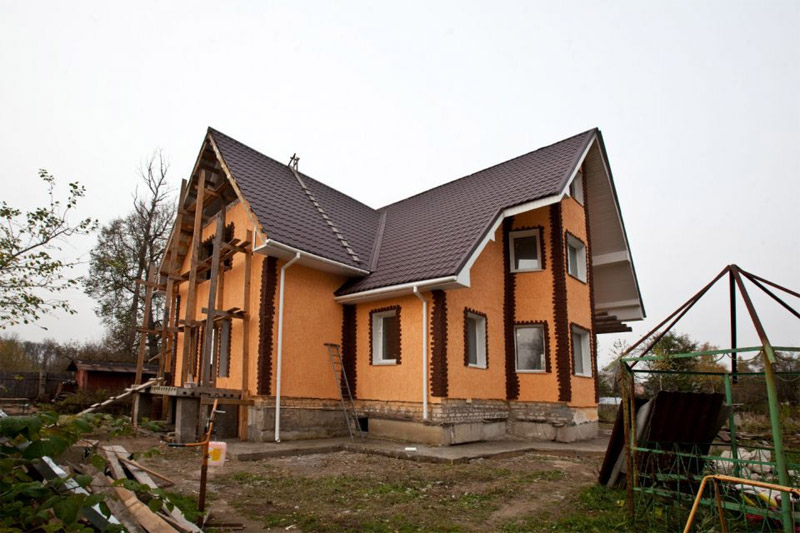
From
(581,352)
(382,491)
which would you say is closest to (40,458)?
(382,491)

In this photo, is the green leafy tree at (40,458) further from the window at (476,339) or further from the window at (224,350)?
the window at (476,339)

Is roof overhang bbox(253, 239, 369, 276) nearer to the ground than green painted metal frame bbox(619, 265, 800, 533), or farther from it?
farther from it

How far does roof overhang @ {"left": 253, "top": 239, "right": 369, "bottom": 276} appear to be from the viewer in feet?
35.9

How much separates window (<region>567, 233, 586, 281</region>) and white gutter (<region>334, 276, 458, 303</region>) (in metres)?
5.49

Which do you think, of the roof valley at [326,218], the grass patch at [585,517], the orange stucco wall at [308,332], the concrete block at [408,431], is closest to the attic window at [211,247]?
the orange stucco wall at [308,332]

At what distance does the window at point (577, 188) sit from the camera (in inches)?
590

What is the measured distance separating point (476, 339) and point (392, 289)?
8.87ft

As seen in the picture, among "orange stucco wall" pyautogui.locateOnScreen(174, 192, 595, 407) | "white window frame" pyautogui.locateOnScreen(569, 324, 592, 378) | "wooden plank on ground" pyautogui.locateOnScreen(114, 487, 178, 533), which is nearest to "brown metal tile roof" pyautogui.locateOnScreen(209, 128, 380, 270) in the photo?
"orange stucco wall" pyautogui.locateOnScreen(174, 192, 595, 407)

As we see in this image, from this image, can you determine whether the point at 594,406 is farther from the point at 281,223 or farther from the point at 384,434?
the point at 281,223

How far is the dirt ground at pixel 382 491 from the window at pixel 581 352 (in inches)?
179

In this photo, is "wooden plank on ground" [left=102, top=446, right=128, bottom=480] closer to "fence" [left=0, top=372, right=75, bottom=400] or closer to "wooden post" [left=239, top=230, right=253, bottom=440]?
"wooden post" [left=239, top=230, right=253, bottom=440]

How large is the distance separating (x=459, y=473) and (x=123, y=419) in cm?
549

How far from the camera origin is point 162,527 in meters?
4.07

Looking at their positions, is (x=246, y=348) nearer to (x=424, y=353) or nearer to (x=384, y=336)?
(x=384, y=336)
